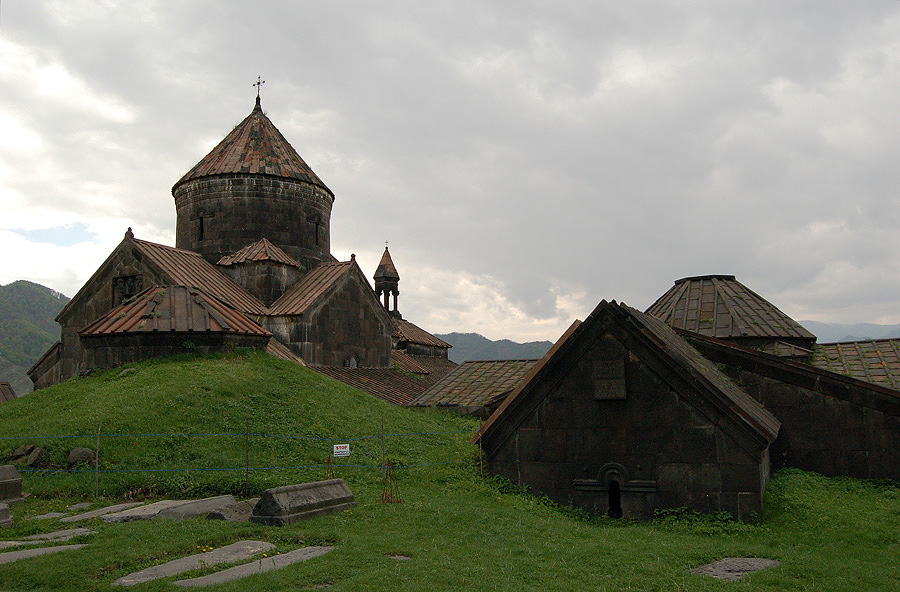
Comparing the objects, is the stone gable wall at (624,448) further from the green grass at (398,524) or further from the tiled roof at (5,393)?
the tiled roof at (5,393)

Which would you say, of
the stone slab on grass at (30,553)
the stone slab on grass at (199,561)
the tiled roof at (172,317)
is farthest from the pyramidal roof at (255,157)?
the stone slab on grass at (199,561)

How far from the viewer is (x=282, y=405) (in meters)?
14.7

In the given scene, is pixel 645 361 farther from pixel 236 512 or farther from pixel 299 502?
pixel 236 512

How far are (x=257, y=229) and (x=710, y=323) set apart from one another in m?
15.9

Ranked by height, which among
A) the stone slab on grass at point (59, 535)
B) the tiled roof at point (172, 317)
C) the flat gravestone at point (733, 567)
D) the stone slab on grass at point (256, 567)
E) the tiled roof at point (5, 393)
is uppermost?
the tiled roof at point (172, 317)

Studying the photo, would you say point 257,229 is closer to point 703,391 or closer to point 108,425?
point 108,425

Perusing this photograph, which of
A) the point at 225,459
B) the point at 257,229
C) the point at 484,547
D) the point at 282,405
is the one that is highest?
the point at 257,229

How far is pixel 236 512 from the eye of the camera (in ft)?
31.6

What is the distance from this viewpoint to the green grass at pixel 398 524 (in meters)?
6.80

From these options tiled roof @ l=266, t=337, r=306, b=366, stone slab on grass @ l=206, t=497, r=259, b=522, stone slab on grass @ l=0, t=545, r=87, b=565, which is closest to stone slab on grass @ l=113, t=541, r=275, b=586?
stone slab on grass @ l=206, t=497, r=259, b=522

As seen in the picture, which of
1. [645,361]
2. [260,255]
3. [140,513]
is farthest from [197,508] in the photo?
[260,255]

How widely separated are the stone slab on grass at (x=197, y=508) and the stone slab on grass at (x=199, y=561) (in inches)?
72.7

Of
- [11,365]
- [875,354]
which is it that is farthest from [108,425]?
[11,365]

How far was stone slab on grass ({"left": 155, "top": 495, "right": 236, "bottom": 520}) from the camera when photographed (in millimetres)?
9461
